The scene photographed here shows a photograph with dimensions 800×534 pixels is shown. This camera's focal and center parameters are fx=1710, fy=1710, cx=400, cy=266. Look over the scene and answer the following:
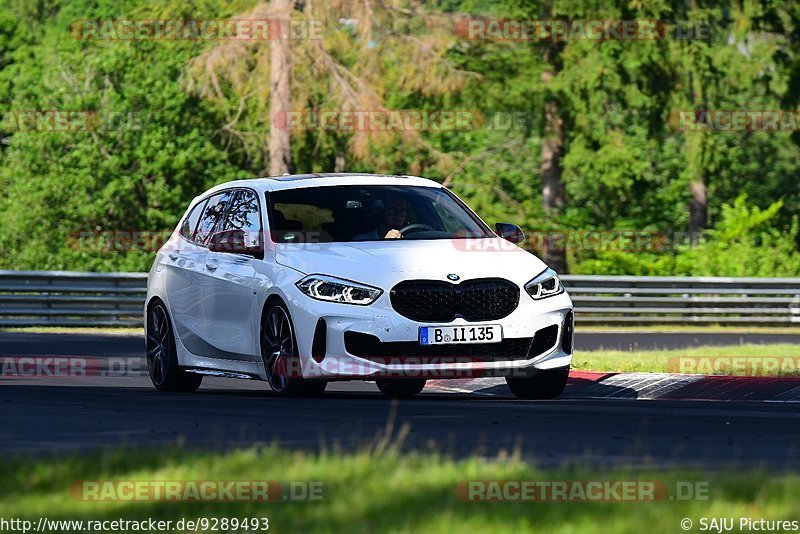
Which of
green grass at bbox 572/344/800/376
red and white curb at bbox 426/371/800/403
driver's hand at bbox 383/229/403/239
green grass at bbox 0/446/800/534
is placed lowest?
green grass at bbox 572/344/800/376

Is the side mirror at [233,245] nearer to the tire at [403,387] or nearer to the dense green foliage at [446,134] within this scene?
the tire at [403,387]

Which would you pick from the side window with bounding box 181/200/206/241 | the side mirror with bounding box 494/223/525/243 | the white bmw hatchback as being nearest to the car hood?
the white bmw hatchback

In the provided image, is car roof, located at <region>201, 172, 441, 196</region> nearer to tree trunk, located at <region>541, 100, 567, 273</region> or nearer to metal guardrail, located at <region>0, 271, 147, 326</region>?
metal guardrail, located at <region>0, 271, 147, 326</region>

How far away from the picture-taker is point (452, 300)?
40.4 ft

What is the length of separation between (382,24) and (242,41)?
306cm

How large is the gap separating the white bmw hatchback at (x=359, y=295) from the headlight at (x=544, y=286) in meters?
0.01

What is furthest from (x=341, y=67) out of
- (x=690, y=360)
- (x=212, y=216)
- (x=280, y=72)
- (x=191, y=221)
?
(x=212, y=216)

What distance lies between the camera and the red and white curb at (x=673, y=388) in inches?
567

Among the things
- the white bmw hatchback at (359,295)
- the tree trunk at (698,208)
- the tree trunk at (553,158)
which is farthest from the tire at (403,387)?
the tree trunk at (698,208)

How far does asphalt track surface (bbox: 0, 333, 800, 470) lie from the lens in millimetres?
A: 8870

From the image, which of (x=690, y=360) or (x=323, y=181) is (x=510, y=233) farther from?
(x=690, y=360)

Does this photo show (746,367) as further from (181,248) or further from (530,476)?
(530,476)

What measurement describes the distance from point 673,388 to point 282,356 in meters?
3.81

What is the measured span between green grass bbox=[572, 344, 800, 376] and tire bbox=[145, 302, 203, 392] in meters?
4.05
